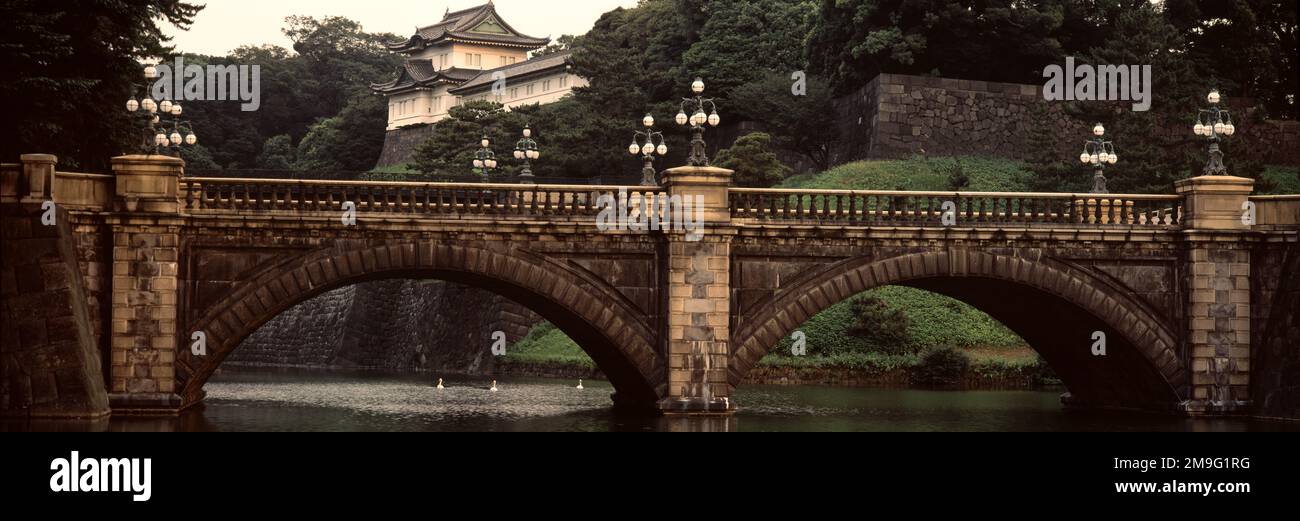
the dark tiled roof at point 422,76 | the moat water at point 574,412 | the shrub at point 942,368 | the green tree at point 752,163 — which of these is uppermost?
the dark tiled roof at point 422,76

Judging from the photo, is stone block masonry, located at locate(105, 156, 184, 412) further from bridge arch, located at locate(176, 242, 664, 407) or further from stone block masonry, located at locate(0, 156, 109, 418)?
stone block masonry, located at locate(0, 156, 109, 418)

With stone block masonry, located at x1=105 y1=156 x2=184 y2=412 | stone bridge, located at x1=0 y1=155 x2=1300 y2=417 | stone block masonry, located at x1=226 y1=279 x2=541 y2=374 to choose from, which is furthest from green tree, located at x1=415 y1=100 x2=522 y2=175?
stone block masonry, located at x1=105 y1=156 x2=184 y2=412

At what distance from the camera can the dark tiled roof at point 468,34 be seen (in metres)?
131

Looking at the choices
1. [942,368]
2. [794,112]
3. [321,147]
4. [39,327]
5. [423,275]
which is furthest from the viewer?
[321,147]

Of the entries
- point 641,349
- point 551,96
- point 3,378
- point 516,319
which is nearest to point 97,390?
point 3,378

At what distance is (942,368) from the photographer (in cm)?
6400

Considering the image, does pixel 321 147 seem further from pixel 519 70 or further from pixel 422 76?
pixel 519 70

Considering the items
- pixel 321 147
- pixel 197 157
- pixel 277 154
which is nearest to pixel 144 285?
pixel 197 157

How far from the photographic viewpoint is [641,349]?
42.7 meters

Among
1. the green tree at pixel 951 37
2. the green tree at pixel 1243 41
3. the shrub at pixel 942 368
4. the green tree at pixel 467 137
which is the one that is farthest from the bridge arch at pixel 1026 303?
the green tree at pixel 467 137

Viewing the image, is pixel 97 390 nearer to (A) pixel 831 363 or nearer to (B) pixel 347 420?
(B) pixel 347 420

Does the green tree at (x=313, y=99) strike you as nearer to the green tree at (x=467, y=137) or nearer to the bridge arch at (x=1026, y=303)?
the green tree at (x=467, y=137)

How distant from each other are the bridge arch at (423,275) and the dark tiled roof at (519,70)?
7011 cm

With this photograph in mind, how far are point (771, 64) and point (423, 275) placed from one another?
54.2m
